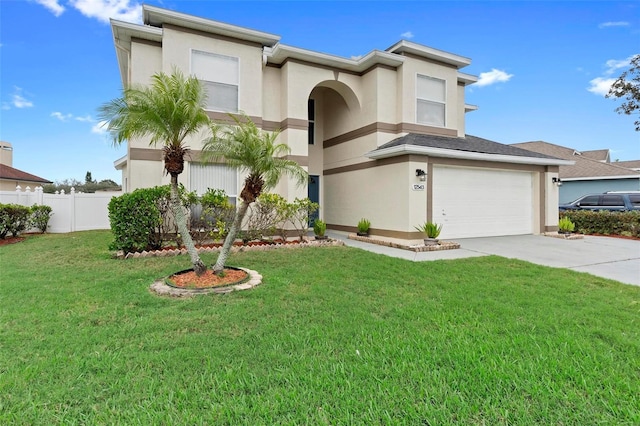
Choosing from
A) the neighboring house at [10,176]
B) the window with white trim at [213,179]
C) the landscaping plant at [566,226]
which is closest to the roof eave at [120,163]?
the neighboring house at [10,176]

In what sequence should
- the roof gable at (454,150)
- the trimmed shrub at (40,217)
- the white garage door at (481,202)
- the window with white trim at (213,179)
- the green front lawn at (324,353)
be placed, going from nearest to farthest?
the green front lawn at (324,353)
the window with white trim at (213,179)
the roof gable at (454,150)
the white garage door at (481,202)
the trimmed shrub at (40,217)

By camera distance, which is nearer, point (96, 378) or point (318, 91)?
point (96, 378)

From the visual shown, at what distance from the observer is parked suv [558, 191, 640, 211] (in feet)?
51.0

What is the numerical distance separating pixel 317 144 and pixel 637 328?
1326 centimetres

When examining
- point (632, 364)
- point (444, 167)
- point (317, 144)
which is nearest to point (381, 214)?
point (444, 167)

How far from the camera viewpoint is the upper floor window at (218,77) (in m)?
10.7

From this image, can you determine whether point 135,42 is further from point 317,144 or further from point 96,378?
point 96,378

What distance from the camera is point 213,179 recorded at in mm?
10930

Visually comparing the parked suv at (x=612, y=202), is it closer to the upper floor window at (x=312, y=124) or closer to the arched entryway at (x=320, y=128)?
the arched entryway at (x=320, y=128)

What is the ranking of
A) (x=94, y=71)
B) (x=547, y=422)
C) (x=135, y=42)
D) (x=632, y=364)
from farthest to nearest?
1. (x=94, y=71)
2. (x=135, y=42)
3. (x=632, y=364)
4. (x=547, y=422)

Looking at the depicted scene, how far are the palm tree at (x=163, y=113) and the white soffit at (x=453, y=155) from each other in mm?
6910

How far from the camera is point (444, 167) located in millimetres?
11734

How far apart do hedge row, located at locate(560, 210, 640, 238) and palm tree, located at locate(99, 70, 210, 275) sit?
16.5 metres

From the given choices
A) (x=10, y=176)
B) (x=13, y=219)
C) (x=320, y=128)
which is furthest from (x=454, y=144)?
(x=10, y=176)
